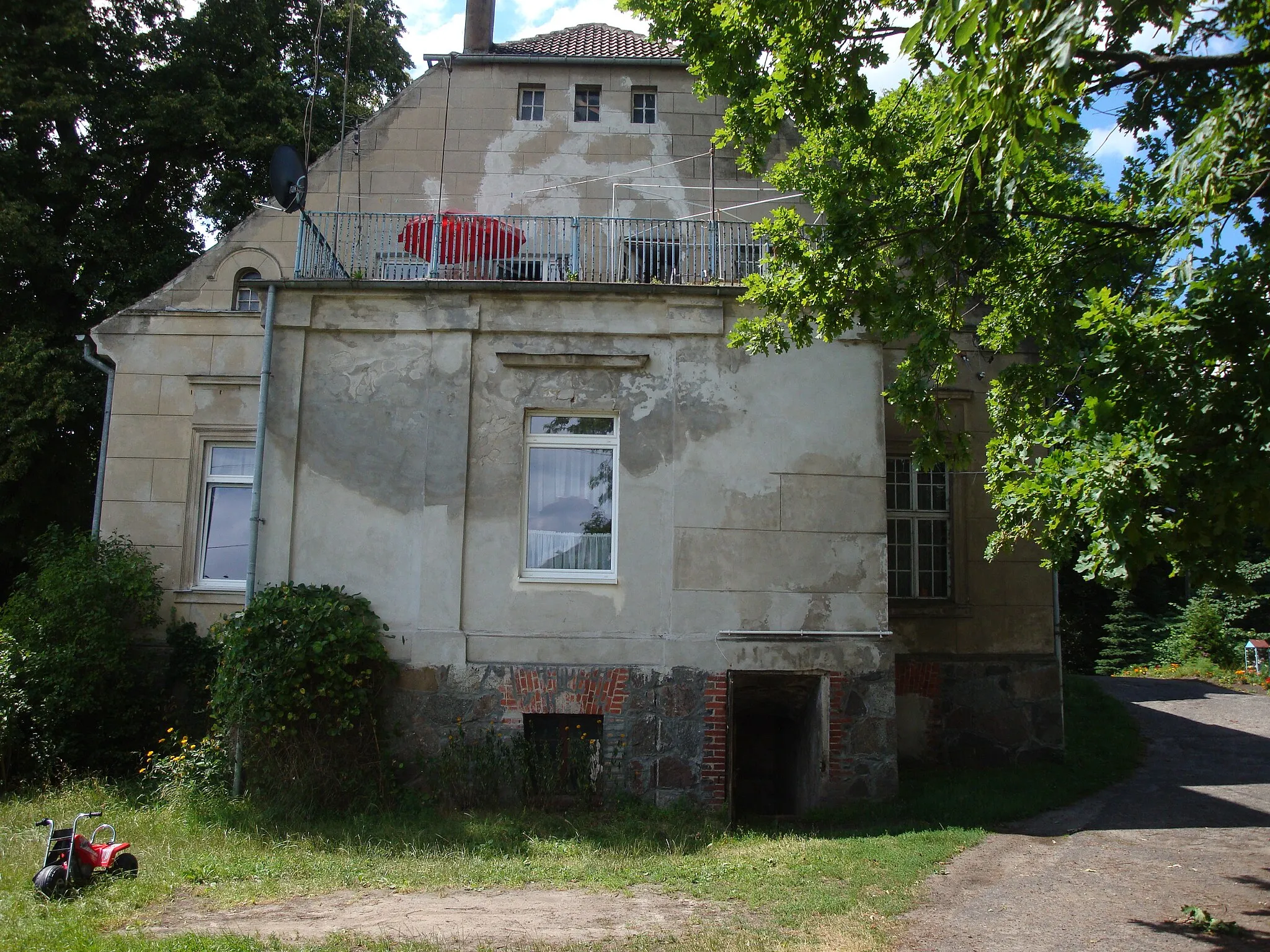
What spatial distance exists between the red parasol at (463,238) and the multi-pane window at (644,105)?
4.24 m

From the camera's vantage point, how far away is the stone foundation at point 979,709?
12734 mm

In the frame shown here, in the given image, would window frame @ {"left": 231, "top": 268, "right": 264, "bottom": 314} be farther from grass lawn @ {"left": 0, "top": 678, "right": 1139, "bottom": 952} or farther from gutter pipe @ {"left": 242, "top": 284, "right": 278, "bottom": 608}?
grass lawn @ {"left": 0, "top": 678, "right": 1139, "bottom": 952}

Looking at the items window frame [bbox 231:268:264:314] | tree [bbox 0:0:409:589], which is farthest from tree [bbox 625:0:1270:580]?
tree [bbox 0:0:409:589]

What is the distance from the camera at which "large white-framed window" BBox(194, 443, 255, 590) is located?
13.5m

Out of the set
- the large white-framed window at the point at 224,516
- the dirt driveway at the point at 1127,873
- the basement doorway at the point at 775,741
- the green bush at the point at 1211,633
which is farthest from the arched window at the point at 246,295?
the green bush at the point at 1211,633

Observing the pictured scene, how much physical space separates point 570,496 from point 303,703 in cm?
351

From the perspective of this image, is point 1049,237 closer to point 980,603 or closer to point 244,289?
point 980,603

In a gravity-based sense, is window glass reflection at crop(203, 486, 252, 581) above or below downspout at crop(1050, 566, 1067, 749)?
above

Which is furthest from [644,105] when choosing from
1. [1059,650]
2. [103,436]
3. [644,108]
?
[1059,650]

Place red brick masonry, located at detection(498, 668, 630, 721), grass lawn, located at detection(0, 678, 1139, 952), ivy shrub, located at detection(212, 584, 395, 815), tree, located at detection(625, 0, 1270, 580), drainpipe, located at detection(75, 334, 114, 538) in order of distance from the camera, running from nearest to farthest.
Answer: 1. tree, located at detection(625, 0, 1270, 580)
2. grass lawn, located at detection(0, 678, 1139, 952)
3. ivy shrub, located at detection(212, 584, 395, 815)
4. red brick masonry, located at detection(498, 668, 630, 721)
5. drainpipe, located at detection(75, 334, 114, 538)

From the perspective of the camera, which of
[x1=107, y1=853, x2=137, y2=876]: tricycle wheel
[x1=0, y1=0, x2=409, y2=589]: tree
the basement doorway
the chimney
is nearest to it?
[x1=107, y1=853, x2=137, y2=876]: tricycle wheel

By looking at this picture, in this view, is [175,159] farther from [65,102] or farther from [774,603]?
[774,603]

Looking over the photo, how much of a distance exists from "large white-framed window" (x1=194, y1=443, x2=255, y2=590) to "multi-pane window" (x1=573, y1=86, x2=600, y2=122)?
7.34 m

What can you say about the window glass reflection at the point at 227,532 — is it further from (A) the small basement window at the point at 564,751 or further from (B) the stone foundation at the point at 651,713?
(A) the small basement window at the point at 564,751
